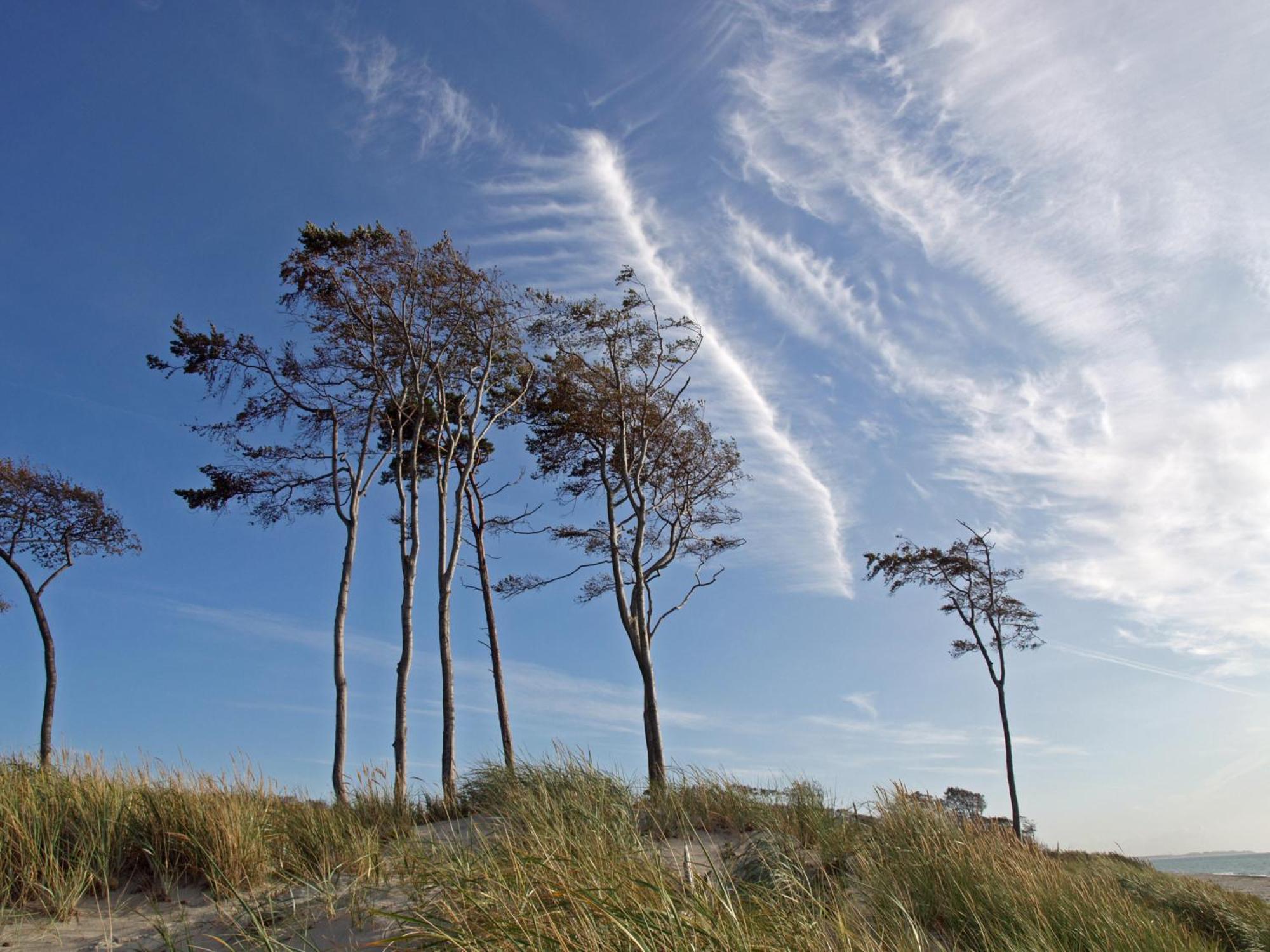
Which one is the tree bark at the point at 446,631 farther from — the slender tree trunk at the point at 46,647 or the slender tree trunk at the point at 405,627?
the slender tree trunk at the point at 46,647

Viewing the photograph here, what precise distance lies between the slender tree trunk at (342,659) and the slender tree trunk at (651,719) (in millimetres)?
5373

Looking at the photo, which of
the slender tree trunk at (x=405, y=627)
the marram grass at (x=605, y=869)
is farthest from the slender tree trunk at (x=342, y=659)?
the marram grass at (x=605, y=869)

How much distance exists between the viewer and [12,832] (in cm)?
577

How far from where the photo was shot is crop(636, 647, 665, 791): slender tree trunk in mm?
15688

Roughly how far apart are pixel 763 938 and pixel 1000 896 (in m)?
2.84

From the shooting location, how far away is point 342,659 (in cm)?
1566

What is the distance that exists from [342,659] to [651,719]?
5.81m

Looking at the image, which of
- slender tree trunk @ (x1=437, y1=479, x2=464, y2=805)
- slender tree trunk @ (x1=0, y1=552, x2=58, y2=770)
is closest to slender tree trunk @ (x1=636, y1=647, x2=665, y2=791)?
slender tree trunk @ (x1=437, y1=479, x2=464, y2=805)

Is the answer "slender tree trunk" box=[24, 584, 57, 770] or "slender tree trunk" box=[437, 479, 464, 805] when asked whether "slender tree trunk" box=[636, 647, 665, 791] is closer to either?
"slender tree trunk" box=[437, 479, 464, 805]

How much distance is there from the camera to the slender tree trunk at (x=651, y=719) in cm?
1569

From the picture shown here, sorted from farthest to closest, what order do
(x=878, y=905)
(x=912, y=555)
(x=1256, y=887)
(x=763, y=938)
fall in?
(x=912, y=555), (x=1256, y=887), (x=878, y=905), (x=763, y=938)

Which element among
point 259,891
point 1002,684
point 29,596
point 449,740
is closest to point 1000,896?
point 259,891

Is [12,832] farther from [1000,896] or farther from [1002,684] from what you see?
[1002,684]

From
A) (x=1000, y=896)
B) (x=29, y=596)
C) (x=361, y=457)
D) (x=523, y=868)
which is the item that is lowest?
(x=1000, y=896)
